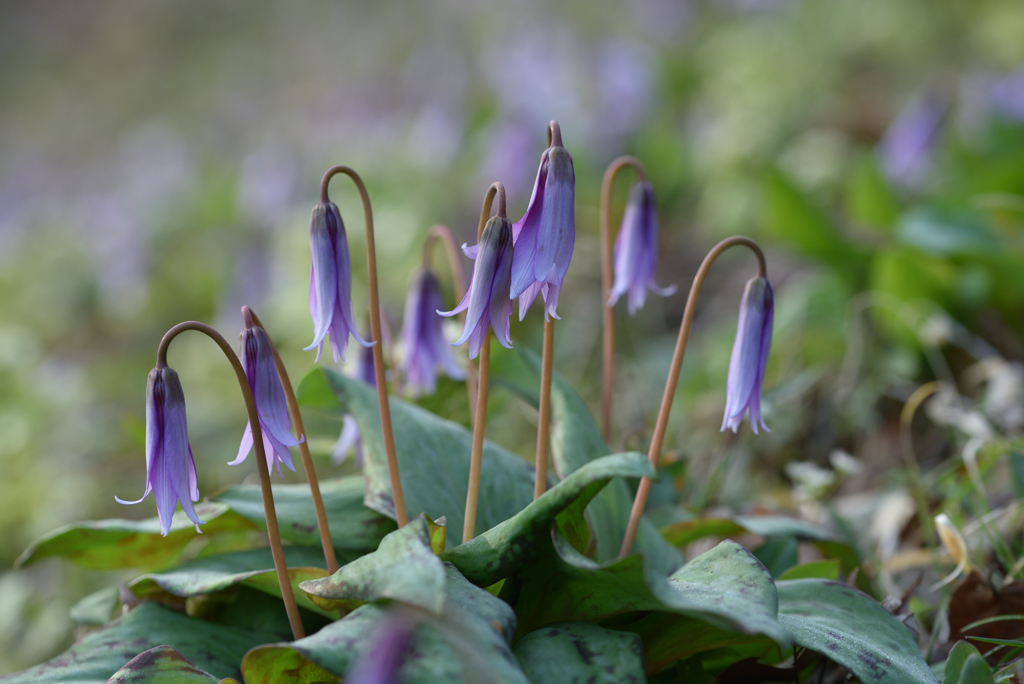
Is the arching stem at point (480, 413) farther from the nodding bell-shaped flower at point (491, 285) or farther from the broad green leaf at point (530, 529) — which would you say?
the broad green leaf at point (530, 529)

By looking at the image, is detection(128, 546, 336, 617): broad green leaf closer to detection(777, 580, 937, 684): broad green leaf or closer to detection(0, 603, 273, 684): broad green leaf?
detection(0, 603, 273, 684): broad green leaf

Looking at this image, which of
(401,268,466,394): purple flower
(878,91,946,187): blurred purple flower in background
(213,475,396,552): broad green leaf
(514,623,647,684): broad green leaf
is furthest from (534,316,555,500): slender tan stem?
(878,91,946,187): blurred purple flower in background

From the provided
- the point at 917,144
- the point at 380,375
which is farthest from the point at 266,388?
the point at 917,144

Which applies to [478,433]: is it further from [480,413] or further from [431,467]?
[431,467]

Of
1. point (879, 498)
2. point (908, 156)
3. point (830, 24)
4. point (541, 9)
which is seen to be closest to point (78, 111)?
point (541, 9)

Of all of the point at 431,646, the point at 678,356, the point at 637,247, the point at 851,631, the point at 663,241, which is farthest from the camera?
the point at 663,241

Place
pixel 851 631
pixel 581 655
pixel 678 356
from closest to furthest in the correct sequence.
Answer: pixel 581 655 → pixel 851 631 → pixel 678 356
